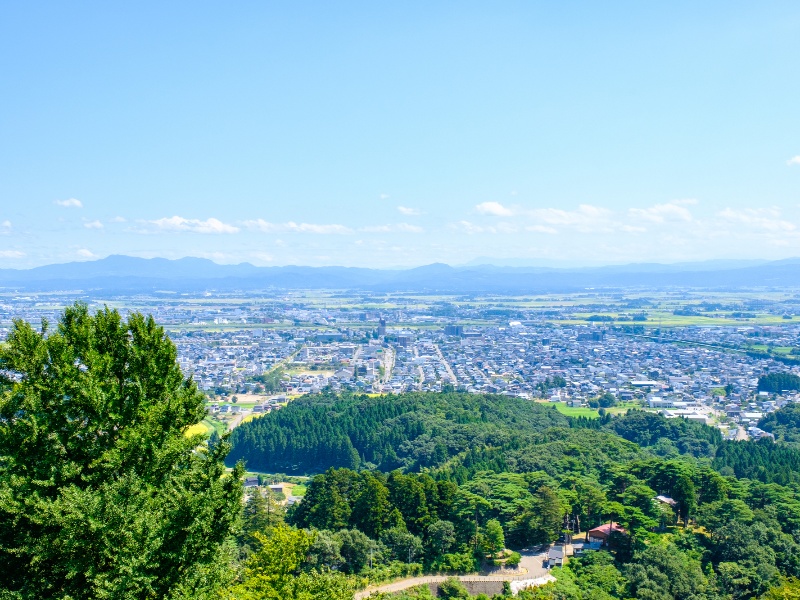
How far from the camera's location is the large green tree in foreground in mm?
5023

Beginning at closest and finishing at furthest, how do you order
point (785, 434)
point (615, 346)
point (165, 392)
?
point (165, 392), point (785, 434), point (615, 346)

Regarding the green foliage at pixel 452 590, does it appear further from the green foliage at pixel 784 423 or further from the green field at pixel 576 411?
the green field at pixel 576 411

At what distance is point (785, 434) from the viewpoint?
34.2 m

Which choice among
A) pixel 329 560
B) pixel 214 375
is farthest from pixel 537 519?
pixel 214 375

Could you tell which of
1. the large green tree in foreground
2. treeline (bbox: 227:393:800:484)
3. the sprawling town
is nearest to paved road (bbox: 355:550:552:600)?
treeline (bbox: 227:393:800:484)

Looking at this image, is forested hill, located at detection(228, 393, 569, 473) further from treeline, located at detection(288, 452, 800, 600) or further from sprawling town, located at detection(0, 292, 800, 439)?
treeline, located at detection(288, 452, 800, 600)

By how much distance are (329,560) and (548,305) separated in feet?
383

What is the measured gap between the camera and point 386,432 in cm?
3209

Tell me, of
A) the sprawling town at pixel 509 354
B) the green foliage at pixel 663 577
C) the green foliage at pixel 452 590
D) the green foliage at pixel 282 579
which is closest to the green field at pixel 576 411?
the sprawling town at pixel 509 354

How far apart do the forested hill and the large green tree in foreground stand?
883 inches

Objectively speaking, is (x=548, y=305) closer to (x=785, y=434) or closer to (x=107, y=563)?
(x=785, y=434)

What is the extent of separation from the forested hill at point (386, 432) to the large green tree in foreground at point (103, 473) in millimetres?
22432

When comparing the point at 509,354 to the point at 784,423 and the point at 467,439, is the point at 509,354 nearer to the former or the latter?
the point at 784,423

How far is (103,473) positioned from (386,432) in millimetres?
26983
